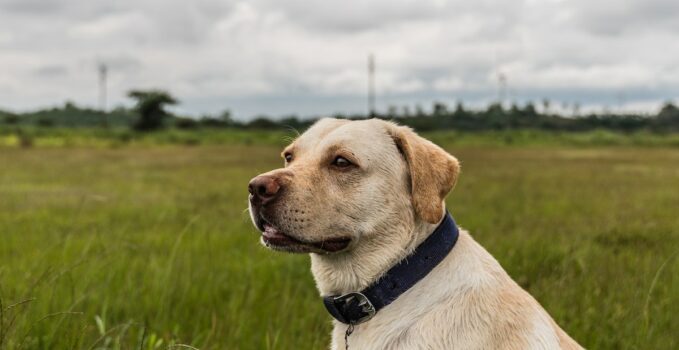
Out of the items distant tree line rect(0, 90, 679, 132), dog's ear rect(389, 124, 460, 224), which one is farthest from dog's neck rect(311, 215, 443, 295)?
distant tree line rect(0, 90, 679, 132)

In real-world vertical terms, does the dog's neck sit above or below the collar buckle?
above

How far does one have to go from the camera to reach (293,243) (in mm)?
3115

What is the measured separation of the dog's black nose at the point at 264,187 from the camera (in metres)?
3.00

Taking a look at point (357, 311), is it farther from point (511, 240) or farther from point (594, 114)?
point (594, 114)

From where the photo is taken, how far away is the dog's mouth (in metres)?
3.11

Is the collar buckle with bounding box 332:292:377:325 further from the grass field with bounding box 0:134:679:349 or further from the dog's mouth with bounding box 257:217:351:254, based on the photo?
the grass field with bounding box 0:134:679:349

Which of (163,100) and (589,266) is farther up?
(163,100)

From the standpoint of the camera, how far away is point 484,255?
315 cm

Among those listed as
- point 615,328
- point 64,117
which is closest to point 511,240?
point 615,328

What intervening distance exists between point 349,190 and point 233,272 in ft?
12.5

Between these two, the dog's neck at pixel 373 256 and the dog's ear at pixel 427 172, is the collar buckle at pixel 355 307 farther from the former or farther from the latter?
the dog's ear at pixel 427 172

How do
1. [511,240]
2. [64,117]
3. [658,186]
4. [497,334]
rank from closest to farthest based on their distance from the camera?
[497,334]
[511,240]
[658,186]
[64,117]

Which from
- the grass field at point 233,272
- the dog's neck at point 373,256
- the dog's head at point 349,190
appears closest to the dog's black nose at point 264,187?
the dog's head at point 349,190

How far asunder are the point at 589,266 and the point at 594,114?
13293 centimetres
